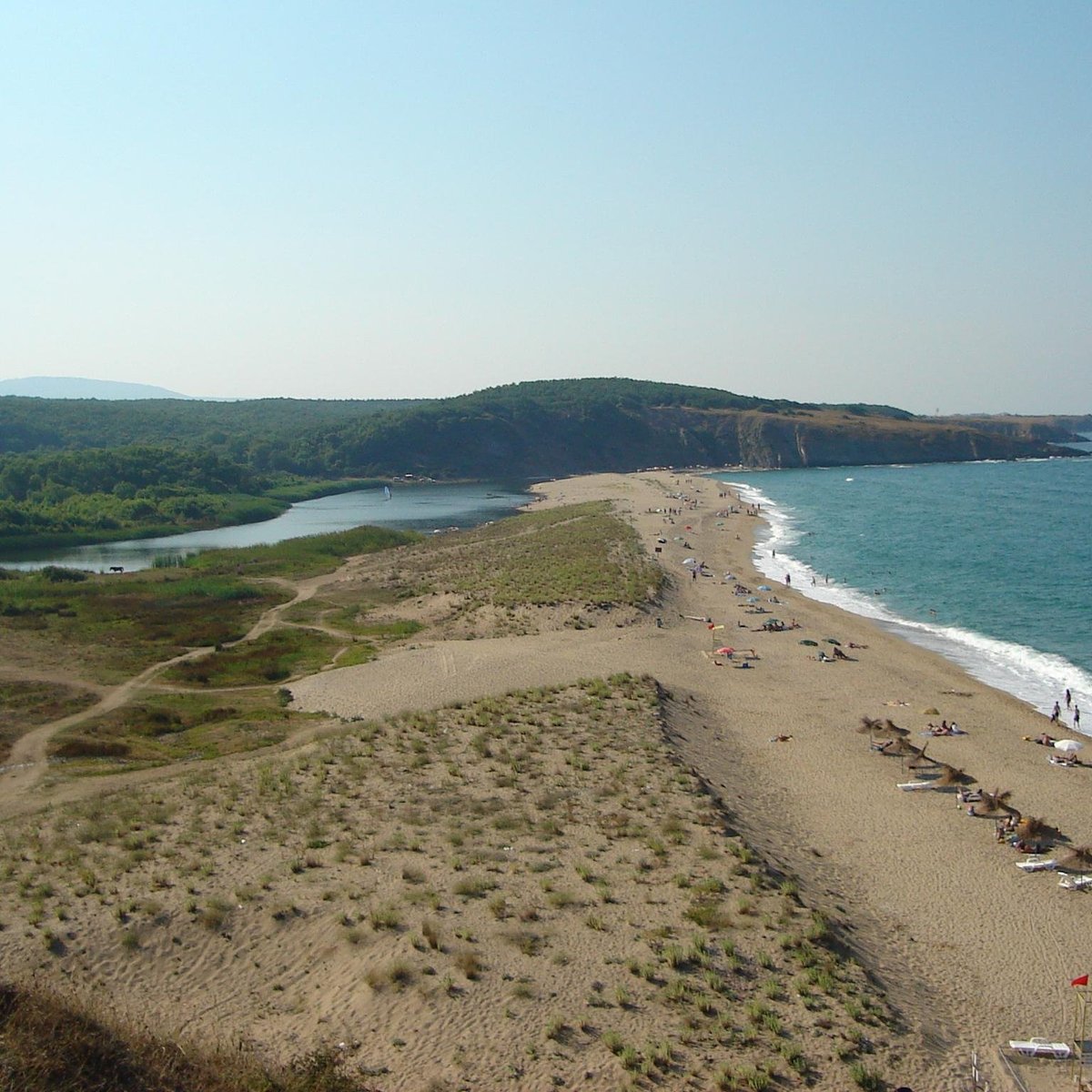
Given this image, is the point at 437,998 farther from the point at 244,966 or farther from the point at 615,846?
the point at 615,846

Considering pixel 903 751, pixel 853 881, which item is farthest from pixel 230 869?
pixel 903 751

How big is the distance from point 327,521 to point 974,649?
83.4 m

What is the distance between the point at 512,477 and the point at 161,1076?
17454 cm

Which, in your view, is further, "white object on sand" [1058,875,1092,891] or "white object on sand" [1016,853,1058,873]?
"white object on sand" [1016,853,1058,873]

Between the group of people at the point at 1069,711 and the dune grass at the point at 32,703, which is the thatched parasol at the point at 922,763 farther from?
the dune grass at the point at 32,703

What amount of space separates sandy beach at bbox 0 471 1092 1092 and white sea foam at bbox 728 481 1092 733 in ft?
6.14

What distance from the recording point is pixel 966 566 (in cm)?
6378

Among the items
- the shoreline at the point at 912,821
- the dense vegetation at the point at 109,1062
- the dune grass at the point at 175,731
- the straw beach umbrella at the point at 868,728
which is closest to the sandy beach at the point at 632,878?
the shoreline at the point at 912,821

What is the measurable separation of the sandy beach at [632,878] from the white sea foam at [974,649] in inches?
73.7

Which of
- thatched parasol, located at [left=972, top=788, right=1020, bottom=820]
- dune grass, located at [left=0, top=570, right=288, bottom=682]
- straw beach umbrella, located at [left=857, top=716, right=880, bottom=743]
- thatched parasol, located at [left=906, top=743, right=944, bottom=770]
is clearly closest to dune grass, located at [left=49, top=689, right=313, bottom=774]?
dune grass, located at [left=0, top=570, right=288, bottom=682]

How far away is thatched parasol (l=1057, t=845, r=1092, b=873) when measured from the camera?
20.0 m

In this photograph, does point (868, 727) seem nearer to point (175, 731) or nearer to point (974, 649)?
point (974, 649)

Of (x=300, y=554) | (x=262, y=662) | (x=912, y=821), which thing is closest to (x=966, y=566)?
(x=912, y=821)

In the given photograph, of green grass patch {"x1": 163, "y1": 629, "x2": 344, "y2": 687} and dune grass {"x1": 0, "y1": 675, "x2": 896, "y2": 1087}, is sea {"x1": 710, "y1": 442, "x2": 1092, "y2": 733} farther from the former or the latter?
green grass patch {"x1": 163, "y1": 629, "x2": 344, "y2": 687}
